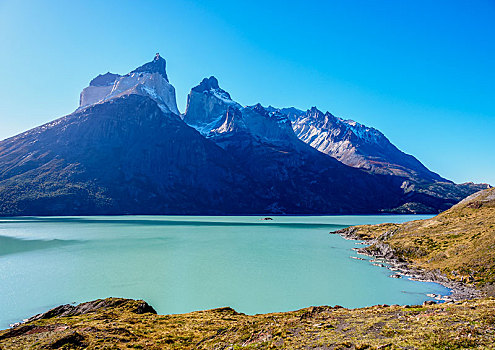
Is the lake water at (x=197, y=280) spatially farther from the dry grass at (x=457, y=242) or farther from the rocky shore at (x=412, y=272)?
the dry grass at (x=457, y=242)

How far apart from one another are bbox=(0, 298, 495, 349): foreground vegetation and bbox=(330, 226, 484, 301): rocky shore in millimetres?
23180

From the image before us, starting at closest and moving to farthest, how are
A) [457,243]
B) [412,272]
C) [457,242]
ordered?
[412,272] → [457,243] → [457,242]

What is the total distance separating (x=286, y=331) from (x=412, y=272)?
49133 millimetres

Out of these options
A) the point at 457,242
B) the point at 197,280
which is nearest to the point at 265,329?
the point at 197,280

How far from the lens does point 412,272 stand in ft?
202

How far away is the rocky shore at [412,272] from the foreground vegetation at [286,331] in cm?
2318

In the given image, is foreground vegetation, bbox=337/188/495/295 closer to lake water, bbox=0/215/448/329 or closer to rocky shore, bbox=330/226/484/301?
rocky shore, bbox=330/226/484/301

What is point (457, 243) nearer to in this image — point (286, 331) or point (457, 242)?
point (457, 242)

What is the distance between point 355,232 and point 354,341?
12162cm

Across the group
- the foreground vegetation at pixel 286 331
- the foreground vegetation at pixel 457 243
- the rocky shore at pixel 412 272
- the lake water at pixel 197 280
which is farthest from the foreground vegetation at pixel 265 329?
the foreground vegetation at pixel 457 243

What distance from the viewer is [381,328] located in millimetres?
21562

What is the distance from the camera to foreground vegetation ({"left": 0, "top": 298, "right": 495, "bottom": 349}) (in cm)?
1855

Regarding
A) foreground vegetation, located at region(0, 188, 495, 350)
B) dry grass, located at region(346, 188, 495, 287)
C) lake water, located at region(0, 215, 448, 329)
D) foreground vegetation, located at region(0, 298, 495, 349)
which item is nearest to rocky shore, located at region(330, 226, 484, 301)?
dry grass, located at region(346, 188, 495, 287)

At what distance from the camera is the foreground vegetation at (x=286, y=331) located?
60.8 feet
